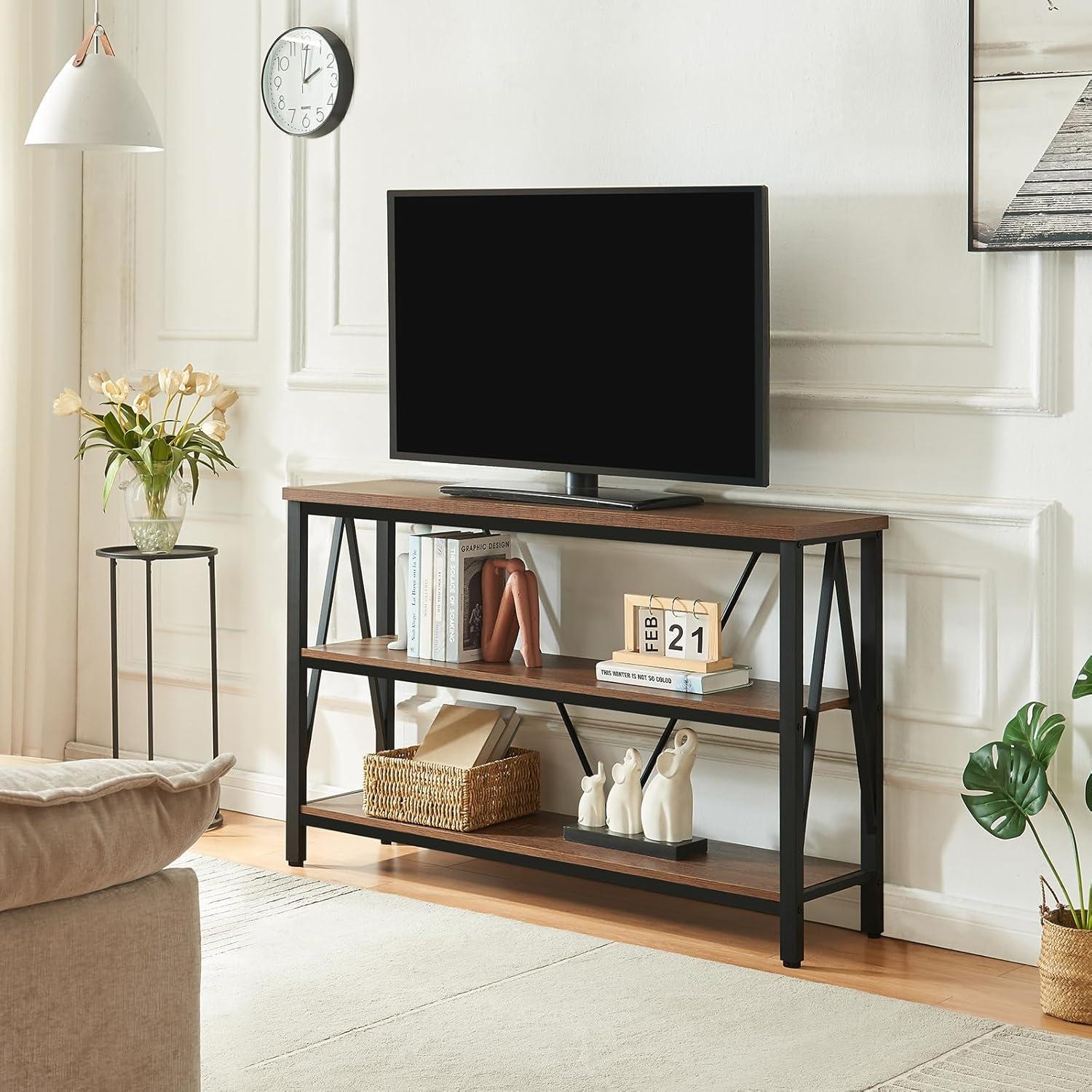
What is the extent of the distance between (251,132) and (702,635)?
80.1 inches

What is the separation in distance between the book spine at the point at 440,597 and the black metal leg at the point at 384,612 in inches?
16.6

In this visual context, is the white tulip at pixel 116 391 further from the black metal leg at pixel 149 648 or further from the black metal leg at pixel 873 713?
the black metal leg at pixel 873 713

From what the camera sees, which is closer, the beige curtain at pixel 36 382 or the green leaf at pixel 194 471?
the green leaf at pixel 194 471

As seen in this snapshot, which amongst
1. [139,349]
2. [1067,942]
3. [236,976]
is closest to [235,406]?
[139,349]

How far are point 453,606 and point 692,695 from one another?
674 mm

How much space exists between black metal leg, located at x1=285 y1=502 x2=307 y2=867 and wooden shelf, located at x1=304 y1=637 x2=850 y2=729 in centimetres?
6

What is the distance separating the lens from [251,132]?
4566 mm

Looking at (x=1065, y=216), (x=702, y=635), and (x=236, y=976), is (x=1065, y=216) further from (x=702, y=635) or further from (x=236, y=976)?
(x=236, y=976)

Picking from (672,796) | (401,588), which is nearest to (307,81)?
(401,588)

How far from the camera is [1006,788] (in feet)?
10.4

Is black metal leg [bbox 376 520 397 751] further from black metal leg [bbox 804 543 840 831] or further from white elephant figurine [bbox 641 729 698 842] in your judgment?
black metal leg [bbox 804 543 840 831]

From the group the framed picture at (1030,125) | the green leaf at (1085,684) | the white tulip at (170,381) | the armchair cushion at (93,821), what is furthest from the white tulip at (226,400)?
the armchair cushion at (93,821)

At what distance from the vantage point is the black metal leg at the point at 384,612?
4316mm

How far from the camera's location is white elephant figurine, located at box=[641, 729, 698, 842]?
3623mm
